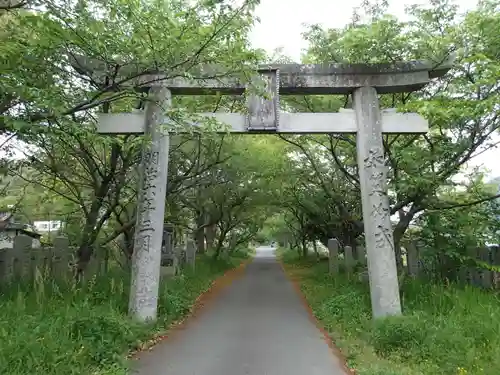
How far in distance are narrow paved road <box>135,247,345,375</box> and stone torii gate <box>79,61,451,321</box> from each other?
1268 mm

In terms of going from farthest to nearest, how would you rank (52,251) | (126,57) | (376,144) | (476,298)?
(52,251) → (376,144) → (476,298) → (126,57)

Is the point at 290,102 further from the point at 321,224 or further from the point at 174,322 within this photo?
the point at 321,224

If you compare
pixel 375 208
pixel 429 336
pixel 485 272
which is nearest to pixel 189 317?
pixel 375 208

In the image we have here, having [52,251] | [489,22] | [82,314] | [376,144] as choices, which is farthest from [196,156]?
[489,22]

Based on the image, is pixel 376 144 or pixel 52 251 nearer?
pixel 376 144

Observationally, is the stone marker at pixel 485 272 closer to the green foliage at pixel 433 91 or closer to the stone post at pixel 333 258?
the green foliage at pixel 433 91

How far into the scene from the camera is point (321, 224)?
2127 cm

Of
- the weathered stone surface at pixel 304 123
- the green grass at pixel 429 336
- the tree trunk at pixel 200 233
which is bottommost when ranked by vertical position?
the green grass at pixel 429 336

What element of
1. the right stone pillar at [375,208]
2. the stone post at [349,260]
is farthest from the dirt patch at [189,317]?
the stone post at [349,260]

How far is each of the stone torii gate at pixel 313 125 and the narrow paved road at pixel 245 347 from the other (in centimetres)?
127

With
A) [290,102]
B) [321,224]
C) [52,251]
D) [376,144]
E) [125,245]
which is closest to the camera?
[376,144]

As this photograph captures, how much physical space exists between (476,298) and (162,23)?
22.5ft

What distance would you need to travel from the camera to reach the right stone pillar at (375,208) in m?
7.47

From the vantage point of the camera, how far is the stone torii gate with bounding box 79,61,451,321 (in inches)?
299
